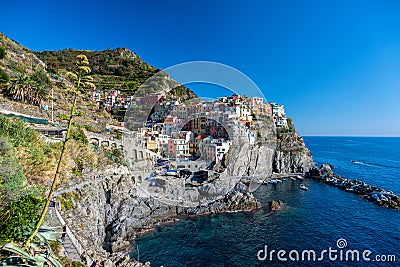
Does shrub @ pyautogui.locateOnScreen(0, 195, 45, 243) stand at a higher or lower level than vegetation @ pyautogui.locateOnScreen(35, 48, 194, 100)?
lower

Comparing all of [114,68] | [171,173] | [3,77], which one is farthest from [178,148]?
[114,68]

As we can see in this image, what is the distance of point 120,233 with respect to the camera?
1107 centimetres

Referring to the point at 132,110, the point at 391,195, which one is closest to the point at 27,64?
the point at 132,110

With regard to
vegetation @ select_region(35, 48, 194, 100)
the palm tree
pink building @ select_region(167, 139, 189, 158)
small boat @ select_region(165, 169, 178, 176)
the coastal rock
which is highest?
vegetation @ select_region(35, 48, 194, 100)

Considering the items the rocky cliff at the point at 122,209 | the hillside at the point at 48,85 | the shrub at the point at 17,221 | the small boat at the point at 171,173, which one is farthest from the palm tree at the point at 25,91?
the shrub at the point at 17,221

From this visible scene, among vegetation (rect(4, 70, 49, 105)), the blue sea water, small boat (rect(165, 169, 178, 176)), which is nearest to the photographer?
the blue sea water

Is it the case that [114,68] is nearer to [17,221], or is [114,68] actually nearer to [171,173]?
[171,173]

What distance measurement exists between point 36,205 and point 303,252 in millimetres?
12441

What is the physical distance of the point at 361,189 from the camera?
20734 millimetres

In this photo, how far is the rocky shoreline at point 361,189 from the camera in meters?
17.8

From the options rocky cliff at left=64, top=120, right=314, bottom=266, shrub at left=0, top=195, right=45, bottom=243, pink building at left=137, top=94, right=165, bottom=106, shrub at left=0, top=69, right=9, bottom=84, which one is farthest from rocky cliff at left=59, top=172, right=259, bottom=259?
pink building at left=137, top=94, right=165, bottom=106

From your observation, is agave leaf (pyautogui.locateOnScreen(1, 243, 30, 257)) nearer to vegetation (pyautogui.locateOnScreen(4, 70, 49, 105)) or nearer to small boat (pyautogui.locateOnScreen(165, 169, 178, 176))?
small boat (pyautogui.locateOnScreen(165, 169, 178, 176))

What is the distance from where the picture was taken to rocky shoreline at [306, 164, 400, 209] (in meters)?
17.8

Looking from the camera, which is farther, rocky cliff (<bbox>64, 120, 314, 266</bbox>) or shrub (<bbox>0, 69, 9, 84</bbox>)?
shrub (<bbox>0, 69, 9, 84</bbox>)
